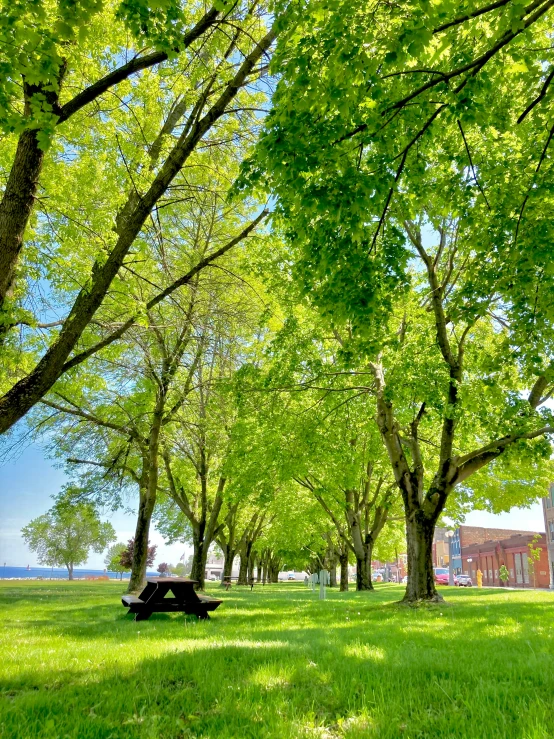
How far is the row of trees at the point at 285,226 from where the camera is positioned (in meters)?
5.68

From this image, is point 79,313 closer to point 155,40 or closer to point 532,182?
point 155,40

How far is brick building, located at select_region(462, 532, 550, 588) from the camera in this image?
190 feet

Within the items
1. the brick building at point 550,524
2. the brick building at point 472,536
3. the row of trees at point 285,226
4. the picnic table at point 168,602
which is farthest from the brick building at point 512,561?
the picnic table at point 168,602

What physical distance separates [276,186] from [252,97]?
4169 mm

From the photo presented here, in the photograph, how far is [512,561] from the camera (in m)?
65.3

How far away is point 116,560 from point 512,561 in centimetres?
5158

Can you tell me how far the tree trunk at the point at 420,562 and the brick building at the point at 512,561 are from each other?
44463mm

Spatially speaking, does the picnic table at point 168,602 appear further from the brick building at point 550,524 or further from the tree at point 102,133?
the brick building at point 550,524

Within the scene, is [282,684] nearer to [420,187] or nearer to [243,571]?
[420,187]

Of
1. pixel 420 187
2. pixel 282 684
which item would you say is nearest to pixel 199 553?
pixel 420 187

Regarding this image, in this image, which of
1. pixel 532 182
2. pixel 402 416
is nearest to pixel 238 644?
pixel 532 182

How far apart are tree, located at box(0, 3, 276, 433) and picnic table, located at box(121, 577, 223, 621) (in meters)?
4.66

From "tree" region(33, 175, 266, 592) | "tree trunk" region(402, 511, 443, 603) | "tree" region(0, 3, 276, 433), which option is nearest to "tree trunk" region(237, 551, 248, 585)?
"tree" region(33, 175, 266, 592)

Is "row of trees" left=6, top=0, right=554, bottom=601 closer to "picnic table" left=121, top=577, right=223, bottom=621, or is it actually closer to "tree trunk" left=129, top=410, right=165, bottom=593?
"tree trunk" left=129, top=410, right=165, bottom=593
